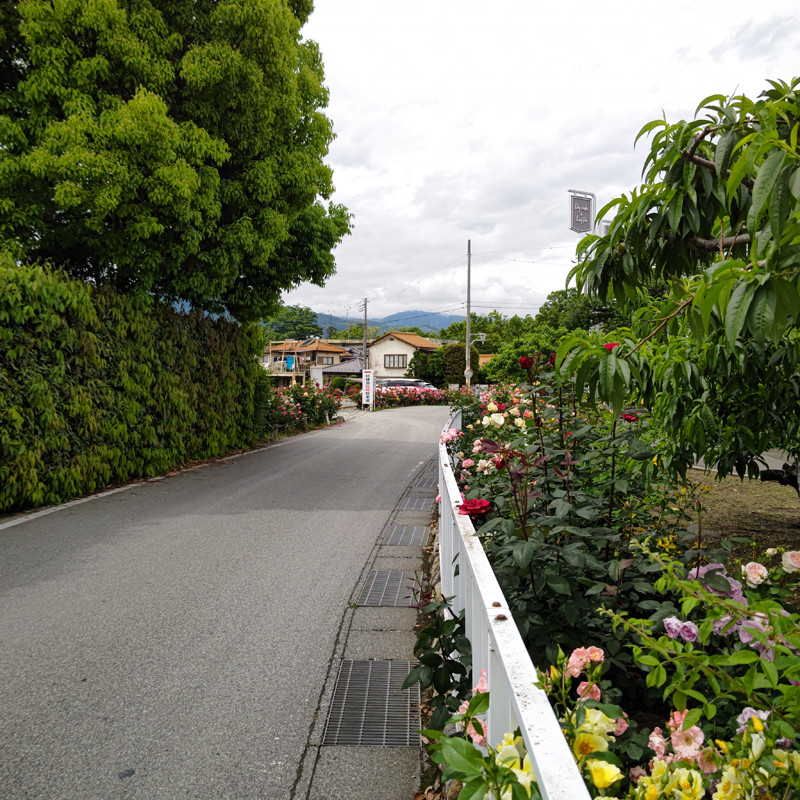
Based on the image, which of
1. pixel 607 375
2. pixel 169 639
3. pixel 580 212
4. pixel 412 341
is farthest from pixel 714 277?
pixel 412 341

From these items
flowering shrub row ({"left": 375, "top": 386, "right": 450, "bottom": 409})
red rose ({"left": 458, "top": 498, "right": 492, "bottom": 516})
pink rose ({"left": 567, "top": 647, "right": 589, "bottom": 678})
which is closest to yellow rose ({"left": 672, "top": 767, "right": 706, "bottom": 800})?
pink rose ({"left": 567, "top": 647, "right": 589, "bottom": 678})

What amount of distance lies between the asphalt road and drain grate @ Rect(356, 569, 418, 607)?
159 millimetres

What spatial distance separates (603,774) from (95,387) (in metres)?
8.43

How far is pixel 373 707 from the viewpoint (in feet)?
9.85

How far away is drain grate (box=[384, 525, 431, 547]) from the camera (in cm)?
606

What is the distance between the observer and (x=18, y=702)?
298 centimetres

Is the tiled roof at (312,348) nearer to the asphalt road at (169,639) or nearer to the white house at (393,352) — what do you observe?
the white house at (393,352)

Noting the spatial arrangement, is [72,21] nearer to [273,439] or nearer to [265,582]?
[265,582]

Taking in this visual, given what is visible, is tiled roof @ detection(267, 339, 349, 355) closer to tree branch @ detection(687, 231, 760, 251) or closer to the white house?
the white house

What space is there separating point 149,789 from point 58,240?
28.2ft

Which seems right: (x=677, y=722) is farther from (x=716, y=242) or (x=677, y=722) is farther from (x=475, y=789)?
(x=716, y=242)

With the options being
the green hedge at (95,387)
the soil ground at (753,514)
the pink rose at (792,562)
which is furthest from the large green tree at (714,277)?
the green hedge at (95,387)

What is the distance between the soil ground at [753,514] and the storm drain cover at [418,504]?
11.1ft

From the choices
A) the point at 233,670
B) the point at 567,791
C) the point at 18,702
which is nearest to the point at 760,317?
the point at 567,791
